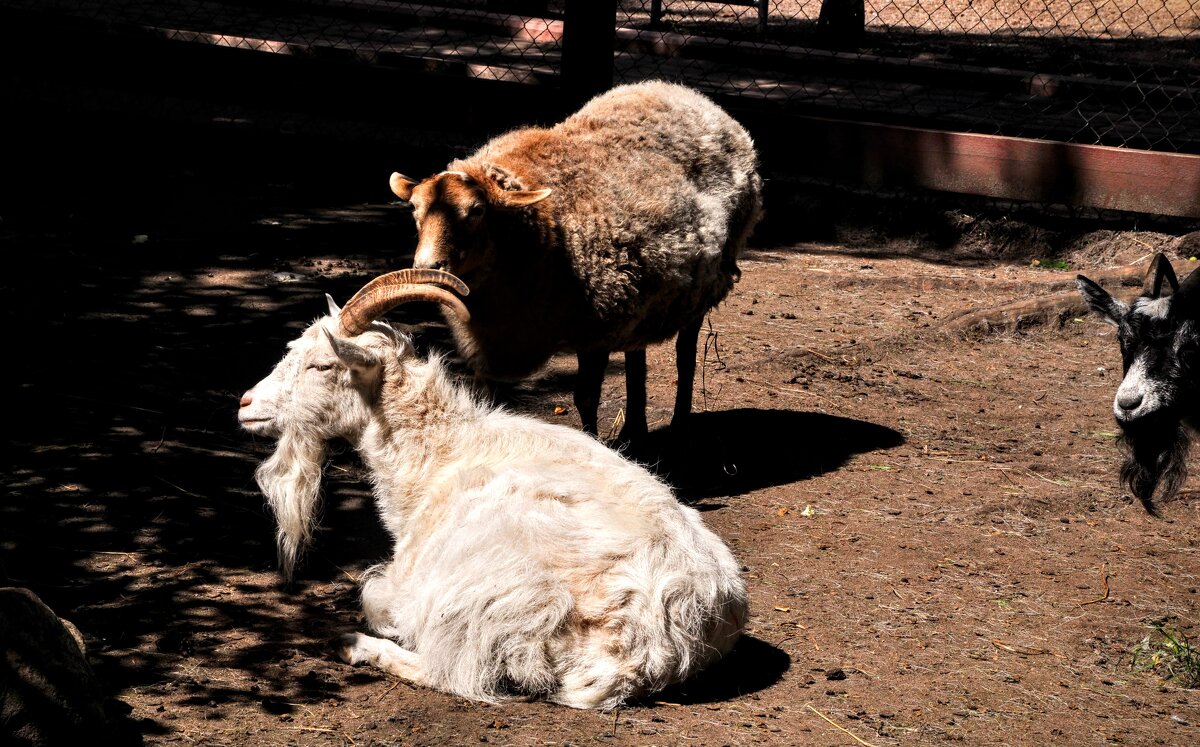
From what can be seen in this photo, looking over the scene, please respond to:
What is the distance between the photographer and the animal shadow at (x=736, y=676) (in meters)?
3.92

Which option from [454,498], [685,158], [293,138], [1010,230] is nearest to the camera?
[454,498]

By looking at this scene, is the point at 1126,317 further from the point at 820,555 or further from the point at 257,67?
the point at 257,67

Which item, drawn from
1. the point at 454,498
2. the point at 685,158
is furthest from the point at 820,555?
the point at 685,158

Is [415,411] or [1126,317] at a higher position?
[1126,317]

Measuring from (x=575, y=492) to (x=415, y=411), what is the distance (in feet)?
A: 2.25

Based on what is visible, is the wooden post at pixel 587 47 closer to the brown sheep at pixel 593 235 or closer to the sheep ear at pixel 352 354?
the brown sheep at pixel 593 235

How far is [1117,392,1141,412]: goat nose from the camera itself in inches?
185

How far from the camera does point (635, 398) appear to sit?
613cm

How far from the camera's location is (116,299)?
23.4 feet

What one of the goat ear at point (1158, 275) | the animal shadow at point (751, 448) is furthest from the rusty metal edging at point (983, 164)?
the goat ear at point (1158, 275)

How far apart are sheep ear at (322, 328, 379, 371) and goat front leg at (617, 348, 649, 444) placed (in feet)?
6.53

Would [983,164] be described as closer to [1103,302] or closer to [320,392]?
[1103,302]

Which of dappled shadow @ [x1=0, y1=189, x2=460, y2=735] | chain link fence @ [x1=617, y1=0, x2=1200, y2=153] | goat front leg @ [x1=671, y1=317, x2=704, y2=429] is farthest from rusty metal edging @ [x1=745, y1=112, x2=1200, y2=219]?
dappled shadow @ [x1=0, y1=189, x2=460, y2=735]

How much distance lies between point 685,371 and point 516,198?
1443mm
